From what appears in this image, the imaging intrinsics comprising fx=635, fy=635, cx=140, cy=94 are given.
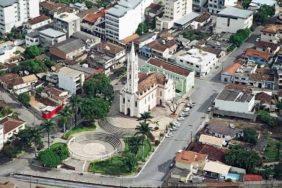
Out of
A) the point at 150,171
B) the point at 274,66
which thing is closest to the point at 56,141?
the point at 150,171

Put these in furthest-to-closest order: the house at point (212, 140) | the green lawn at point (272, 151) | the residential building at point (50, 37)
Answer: the residential building at point (50, 37)
the house at point (212, 140)
the green lawn at point (272, 151)

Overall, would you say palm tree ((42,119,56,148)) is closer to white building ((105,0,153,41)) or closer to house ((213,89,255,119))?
house ((213,89,255,119))

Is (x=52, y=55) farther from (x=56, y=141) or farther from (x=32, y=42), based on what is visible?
(x=56, y=141)

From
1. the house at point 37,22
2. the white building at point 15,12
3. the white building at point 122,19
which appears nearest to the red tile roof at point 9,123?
the house at point 37,22

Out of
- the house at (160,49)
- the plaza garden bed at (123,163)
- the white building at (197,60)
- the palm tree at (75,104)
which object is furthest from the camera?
the house at (160,49)

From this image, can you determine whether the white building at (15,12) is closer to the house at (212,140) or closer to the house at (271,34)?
the house at (271,34)

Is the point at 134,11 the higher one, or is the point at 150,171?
the point at 134,11

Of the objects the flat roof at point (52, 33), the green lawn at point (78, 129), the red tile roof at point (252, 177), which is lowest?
the green lawn at point (78, 129)
